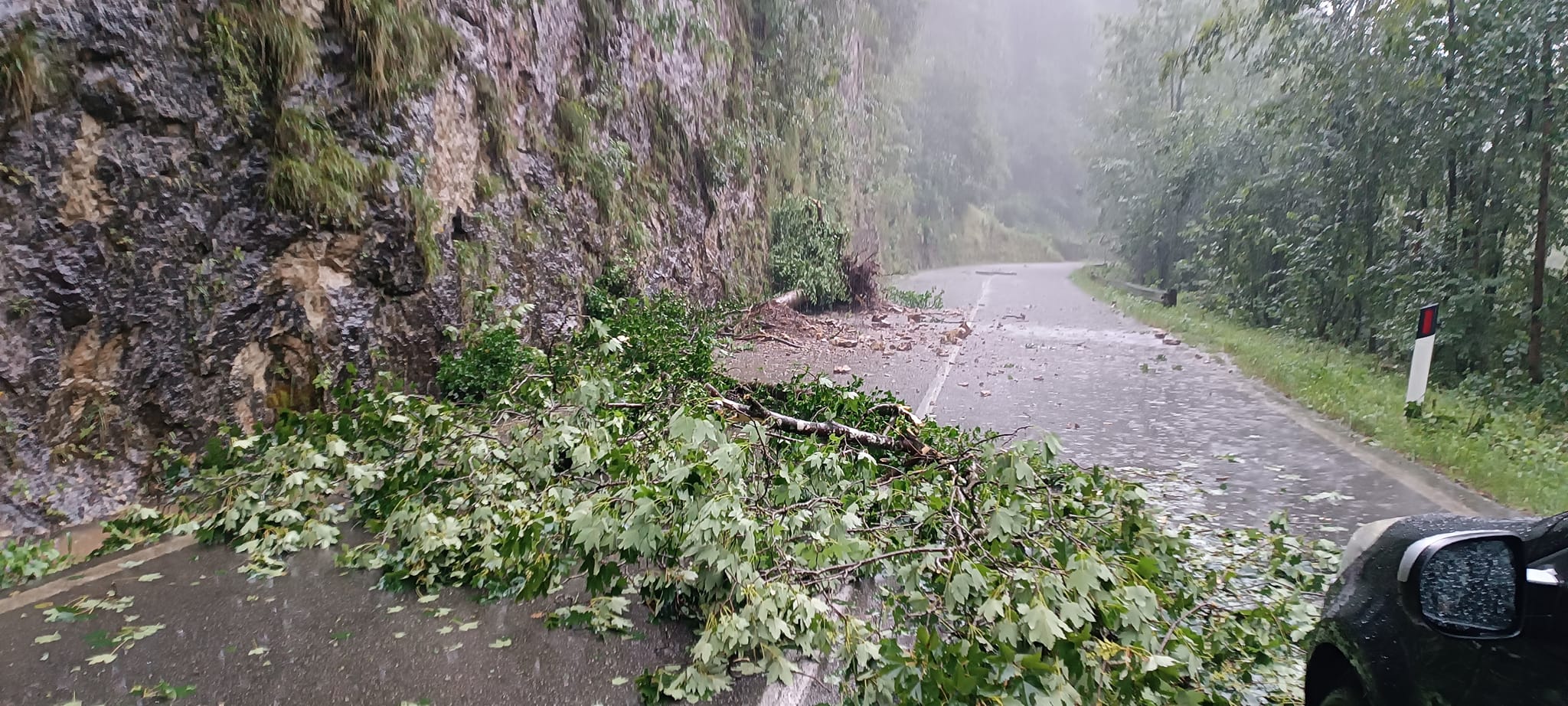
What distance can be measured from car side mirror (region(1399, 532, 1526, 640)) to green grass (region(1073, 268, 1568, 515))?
3889 millimetres

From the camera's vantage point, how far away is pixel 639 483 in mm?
3904

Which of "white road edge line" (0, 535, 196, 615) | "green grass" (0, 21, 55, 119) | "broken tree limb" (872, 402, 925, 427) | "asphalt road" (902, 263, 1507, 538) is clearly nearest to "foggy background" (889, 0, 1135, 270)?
"asphalt road" (902, 263, 1507, 538)

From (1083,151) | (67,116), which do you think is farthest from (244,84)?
(1083,151)

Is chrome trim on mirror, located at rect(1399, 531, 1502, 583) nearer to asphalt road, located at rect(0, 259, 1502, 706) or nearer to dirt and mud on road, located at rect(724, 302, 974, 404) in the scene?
asphalt road, located at rect(0, 259, 1502, 706)

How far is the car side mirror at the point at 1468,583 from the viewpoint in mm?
1897

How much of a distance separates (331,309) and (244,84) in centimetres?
169

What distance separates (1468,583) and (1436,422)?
25.2 feet

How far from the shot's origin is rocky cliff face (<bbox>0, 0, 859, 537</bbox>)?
4699 millimetres

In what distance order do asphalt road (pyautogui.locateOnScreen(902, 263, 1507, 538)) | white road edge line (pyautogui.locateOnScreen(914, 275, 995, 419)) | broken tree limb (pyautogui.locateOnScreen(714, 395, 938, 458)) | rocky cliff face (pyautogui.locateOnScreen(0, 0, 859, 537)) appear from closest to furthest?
rocky cliff face (pyautogui.locateOnScreen(0, 0, 859, 537))
broken tree limb (pyautogui.locateOnScreen(714, 395, 938, 458))
asphalt road (pyautogui.locateOnScreen(902, 263, 1507, 538))
white road edge line (pyautogui.locateOnScreen(914, 275, 995, 419))

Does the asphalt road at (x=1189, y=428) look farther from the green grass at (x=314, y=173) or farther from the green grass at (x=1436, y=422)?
the green grass at (x=314, y=173)

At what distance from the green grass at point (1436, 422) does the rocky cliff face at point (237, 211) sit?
8.23 metres

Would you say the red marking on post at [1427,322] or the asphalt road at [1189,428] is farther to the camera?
the red marking on post at [1427,322]

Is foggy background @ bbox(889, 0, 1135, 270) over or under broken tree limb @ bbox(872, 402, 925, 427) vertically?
over

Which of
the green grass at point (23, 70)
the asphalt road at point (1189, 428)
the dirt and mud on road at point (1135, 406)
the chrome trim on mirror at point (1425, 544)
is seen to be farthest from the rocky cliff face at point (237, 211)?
the chrome trim on mirror at point (1425, 544)
